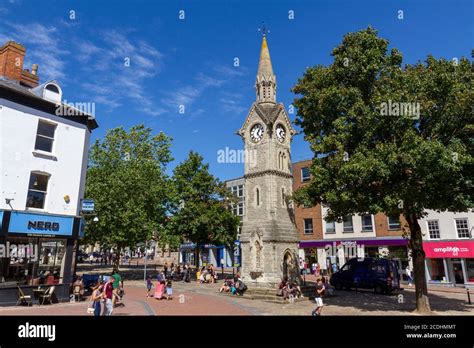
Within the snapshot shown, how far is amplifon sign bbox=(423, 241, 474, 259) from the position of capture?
3044 cm

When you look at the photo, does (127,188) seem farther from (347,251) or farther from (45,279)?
(347,251)

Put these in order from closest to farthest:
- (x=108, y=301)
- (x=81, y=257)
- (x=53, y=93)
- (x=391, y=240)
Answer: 1. (x=108, y=301)
2. (x=53, y=93)
3. (x=391, y=240)
4. (x=81, y=257)

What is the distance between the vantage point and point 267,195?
30.3 meters

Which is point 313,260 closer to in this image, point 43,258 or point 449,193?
point 449,193

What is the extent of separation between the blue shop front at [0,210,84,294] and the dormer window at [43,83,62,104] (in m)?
6.82

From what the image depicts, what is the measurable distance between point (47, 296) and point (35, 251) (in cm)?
273

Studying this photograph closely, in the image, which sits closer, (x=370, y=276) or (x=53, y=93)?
(x=53, y=93)

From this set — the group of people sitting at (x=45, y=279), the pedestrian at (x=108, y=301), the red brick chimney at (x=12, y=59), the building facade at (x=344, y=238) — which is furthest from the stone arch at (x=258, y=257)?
the red brick chimney at (x=12, y=59)

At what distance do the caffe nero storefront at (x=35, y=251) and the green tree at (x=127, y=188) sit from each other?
11.5 meters

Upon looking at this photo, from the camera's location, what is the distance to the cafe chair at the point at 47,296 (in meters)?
17.0

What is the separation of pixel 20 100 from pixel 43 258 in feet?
29.7

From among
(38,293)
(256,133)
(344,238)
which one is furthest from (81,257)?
(38,293)

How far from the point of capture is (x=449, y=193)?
15648 mm
